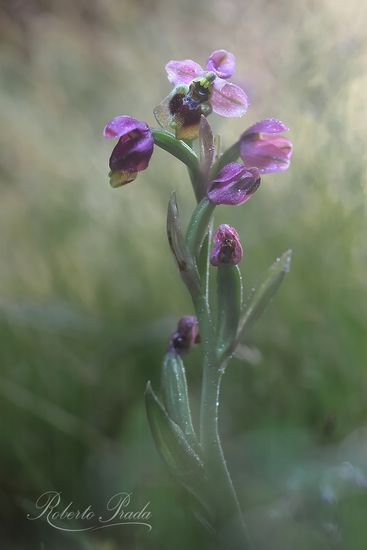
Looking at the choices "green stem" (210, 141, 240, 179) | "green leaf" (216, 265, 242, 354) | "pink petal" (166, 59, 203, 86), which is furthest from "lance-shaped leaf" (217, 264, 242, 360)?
"pink petal" (166, 59, 203, 86)

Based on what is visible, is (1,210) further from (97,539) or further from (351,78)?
(97,539)

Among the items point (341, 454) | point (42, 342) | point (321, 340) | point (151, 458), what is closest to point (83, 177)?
point (42, 342)

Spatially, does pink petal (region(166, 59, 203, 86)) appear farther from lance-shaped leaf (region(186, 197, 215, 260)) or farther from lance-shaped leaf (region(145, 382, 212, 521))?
lance-shaped leaf (region(145, 382, 212, 521))

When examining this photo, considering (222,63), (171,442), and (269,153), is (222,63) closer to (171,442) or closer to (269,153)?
(269,153)

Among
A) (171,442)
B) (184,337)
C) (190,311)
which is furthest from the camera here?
(190,311)

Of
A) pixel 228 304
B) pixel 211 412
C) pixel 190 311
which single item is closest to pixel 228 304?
pixel 228 304

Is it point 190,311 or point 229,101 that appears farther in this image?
point 190,311
